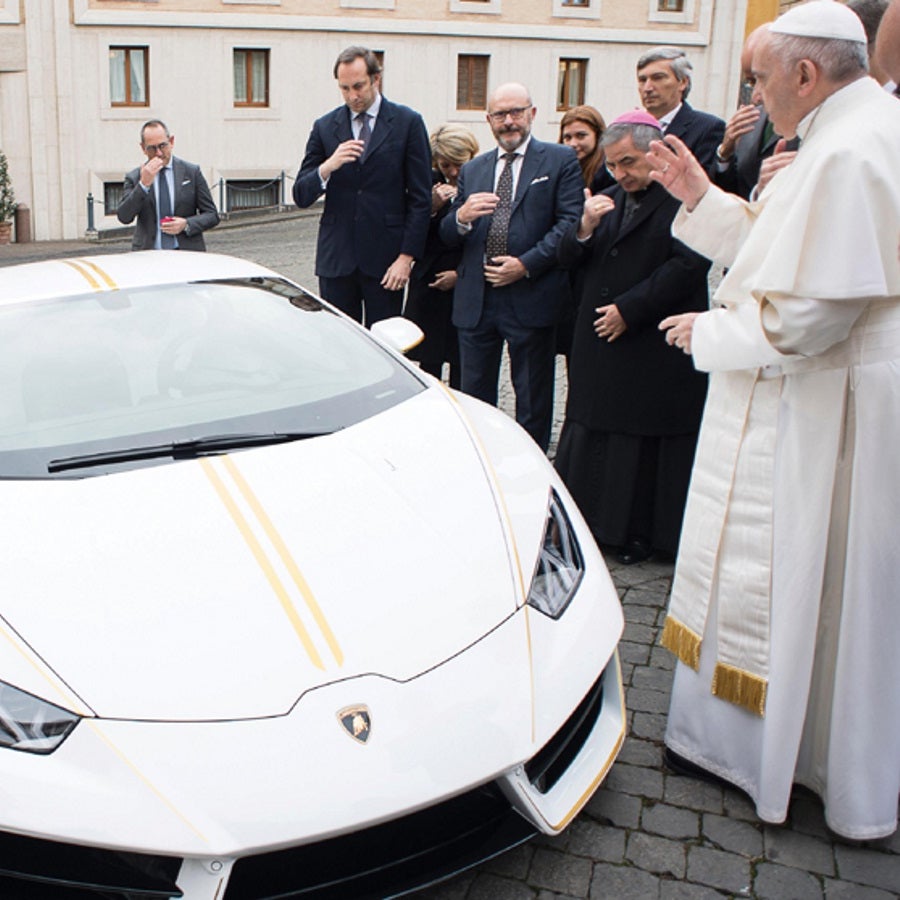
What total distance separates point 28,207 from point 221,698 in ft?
81.5

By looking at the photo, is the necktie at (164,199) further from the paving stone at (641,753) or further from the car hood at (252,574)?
the paving stone at (641,753)

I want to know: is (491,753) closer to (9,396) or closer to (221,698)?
(221,698)

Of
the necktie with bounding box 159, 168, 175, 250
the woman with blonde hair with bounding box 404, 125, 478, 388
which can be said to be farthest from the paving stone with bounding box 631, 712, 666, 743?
the necktie with bounding box 159, 168, 175, 250

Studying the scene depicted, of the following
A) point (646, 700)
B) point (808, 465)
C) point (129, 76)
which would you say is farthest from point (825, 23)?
point (129, 76)

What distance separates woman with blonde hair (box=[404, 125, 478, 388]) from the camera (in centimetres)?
625

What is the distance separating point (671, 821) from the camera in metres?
2.88

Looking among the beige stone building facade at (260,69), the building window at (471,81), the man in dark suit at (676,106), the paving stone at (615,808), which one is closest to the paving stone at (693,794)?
the paving stone at (615,808)

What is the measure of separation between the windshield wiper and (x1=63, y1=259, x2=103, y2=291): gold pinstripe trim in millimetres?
954

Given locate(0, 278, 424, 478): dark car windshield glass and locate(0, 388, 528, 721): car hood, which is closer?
locate(0, 388, 528, 721): car hood

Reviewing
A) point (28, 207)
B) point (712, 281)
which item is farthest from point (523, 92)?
point (28, 207)

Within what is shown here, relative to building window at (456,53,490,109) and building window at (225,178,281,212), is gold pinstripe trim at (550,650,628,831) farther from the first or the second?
building window at (456,53,490,109)

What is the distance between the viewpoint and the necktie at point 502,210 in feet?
18.0

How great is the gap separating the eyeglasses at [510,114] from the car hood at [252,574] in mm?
2863

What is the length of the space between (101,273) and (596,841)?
97.3 inches
